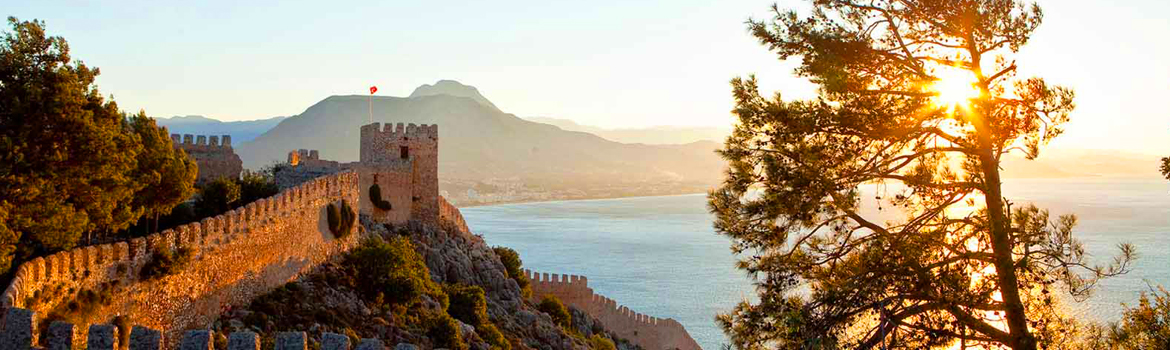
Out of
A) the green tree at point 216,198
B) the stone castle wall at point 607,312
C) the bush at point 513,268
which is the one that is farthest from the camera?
the stone castle wall at point 607,312

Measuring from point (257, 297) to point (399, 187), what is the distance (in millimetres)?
12118

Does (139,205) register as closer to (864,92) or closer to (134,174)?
(134,174)

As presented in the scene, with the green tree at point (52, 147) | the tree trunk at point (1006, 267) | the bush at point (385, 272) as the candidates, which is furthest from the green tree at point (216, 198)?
the tree trunk at point (1006, 267)

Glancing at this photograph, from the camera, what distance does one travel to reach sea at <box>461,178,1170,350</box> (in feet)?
185

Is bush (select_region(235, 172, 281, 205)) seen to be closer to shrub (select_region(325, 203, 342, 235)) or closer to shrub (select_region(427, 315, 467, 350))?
shrub (select_region(325, 203, 342, 235))

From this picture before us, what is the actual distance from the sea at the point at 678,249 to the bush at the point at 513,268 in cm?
1111

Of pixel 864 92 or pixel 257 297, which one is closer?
pixel 864 92

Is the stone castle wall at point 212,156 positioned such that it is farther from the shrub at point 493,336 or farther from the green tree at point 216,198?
the shrub at point 493,336

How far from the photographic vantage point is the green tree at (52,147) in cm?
1352

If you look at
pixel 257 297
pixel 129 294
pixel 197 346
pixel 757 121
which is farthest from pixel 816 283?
pixel 257 297

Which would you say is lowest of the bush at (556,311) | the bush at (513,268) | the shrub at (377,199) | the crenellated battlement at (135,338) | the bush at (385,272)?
the bush at (556,311)

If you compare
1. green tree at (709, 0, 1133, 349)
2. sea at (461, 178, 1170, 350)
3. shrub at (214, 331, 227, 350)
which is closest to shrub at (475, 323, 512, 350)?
sea at (461, 178, 1170, 350)

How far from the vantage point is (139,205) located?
17594mm

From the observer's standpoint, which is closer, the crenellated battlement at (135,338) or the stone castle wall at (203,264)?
the crenellated battlement at (135,338)
